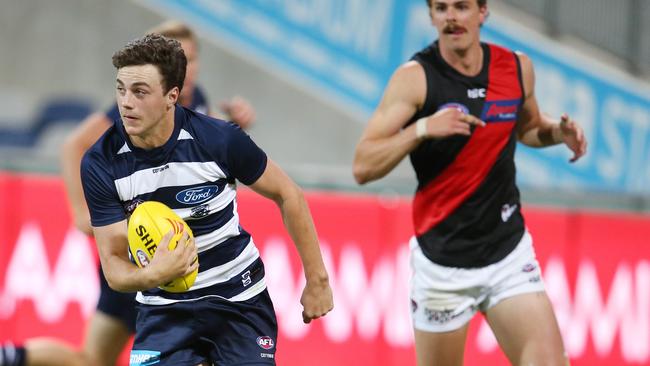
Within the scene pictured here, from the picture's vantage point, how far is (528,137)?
20.8ft

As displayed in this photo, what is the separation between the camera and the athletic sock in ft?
19.7

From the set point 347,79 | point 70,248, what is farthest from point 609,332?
point 347,79

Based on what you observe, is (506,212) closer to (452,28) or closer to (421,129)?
(421,129)

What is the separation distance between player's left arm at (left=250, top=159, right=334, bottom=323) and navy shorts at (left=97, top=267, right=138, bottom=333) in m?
1.84

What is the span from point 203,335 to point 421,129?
1.43 m

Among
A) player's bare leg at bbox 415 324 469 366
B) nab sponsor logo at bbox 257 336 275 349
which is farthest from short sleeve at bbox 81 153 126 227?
player's bare leg at bbox 415 324 469 366

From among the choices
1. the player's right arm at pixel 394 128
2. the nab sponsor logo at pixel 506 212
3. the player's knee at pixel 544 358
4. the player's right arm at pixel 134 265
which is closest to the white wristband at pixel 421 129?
the player's right arm at pixel 394 128

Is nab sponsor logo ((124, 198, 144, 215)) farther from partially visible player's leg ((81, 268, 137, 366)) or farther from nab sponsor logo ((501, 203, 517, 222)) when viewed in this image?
nab sponsor logo ((501, 203, 517, 222))

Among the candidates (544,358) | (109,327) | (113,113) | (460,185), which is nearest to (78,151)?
(113,113)

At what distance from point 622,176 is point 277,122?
Result: 3998 mm

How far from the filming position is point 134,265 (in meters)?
4.73

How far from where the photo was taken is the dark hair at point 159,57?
4.64m

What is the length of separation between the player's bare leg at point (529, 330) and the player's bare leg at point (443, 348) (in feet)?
0.63

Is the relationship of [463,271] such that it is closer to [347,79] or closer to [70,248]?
[70,248]
